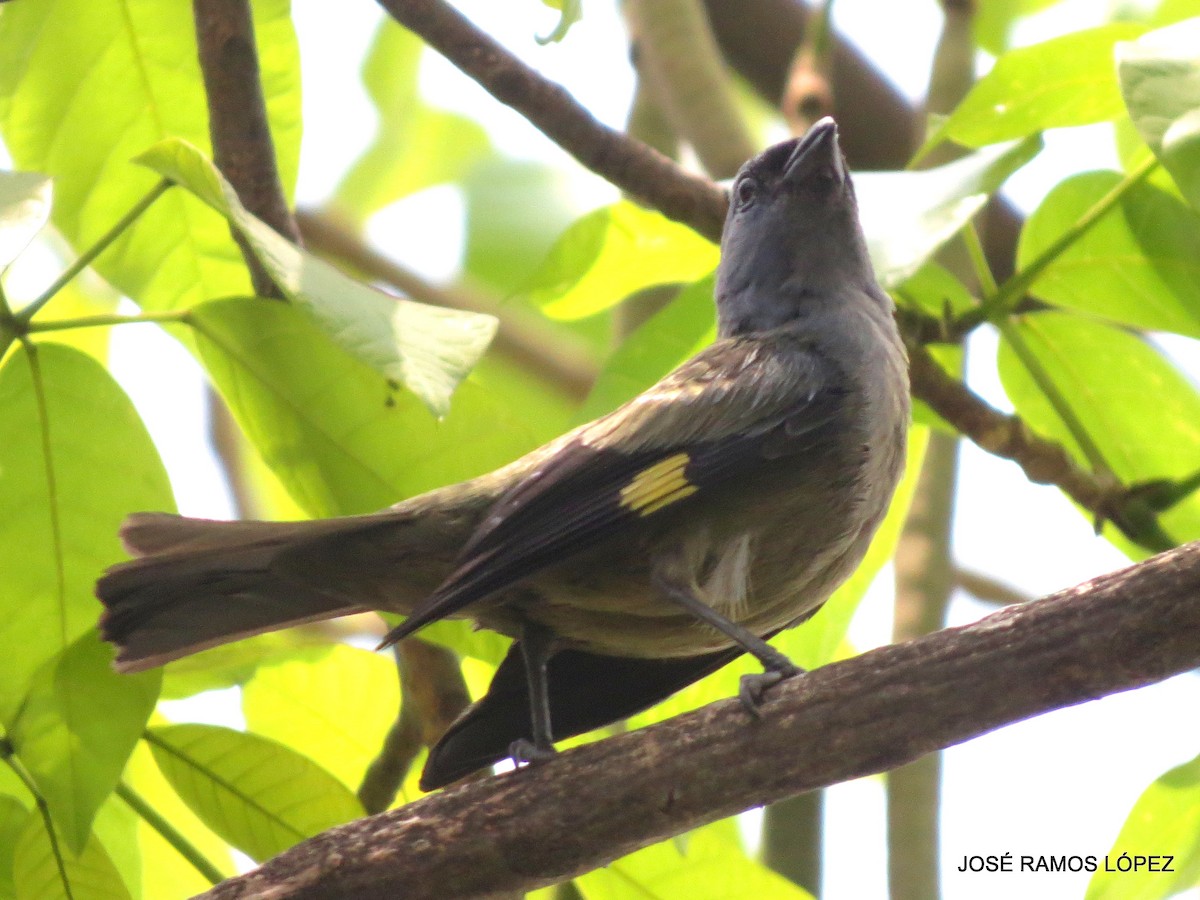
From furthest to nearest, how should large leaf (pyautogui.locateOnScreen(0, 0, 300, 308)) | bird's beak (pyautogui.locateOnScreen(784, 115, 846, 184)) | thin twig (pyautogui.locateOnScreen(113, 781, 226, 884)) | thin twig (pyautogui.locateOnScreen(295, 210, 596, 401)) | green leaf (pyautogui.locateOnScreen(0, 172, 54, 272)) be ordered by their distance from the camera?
thin twig (pyautogui.locateOnScreen(295, 210, 596, 401))
bird's beak (pyautogui.locateOnScreen(784, 115, 846, 184))
large leaf (pyautogui.locateOnScreen(0, 0, 300, 308))
thin twig (pyautogui.locateOnScreen(113, 781, 226, 884))
green leaf (pyautogui.locateOnScreen(0, 172, 54, 272))

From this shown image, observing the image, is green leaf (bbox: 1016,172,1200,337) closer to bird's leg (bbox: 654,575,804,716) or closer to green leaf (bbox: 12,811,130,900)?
bird's leg (bbox: 654,575,804,716)

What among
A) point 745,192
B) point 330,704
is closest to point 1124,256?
point 745,192

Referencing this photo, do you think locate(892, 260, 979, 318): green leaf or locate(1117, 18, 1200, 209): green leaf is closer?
locate(1117, 18, 1200, 209): green leaf

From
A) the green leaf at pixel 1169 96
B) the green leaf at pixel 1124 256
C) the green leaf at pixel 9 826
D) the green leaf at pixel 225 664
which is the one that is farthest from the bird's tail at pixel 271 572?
the green leaf at pixel 1169 96

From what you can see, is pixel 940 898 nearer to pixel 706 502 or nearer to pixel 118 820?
pixel 706 502

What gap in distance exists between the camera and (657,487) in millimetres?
3156

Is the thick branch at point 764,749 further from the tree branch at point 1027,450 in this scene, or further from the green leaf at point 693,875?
the tree branch at point 1027,450

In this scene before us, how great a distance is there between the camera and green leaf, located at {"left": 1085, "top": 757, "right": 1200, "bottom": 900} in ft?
8.64

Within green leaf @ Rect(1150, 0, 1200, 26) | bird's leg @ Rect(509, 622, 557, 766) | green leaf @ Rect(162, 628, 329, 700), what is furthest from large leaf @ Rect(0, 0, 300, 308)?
green leaf @ Rect(1150, 0, 1200, 26)

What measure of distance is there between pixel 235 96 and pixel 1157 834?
2.41 meters

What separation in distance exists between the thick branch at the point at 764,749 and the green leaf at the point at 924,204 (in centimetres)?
73

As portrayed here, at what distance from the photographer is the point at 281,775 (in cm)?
300

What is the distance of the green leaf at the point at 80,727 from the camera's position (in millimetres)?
2582

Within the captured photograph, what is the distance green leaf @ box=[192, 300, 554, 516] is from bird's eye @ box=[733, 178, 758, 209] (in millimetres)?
1508
